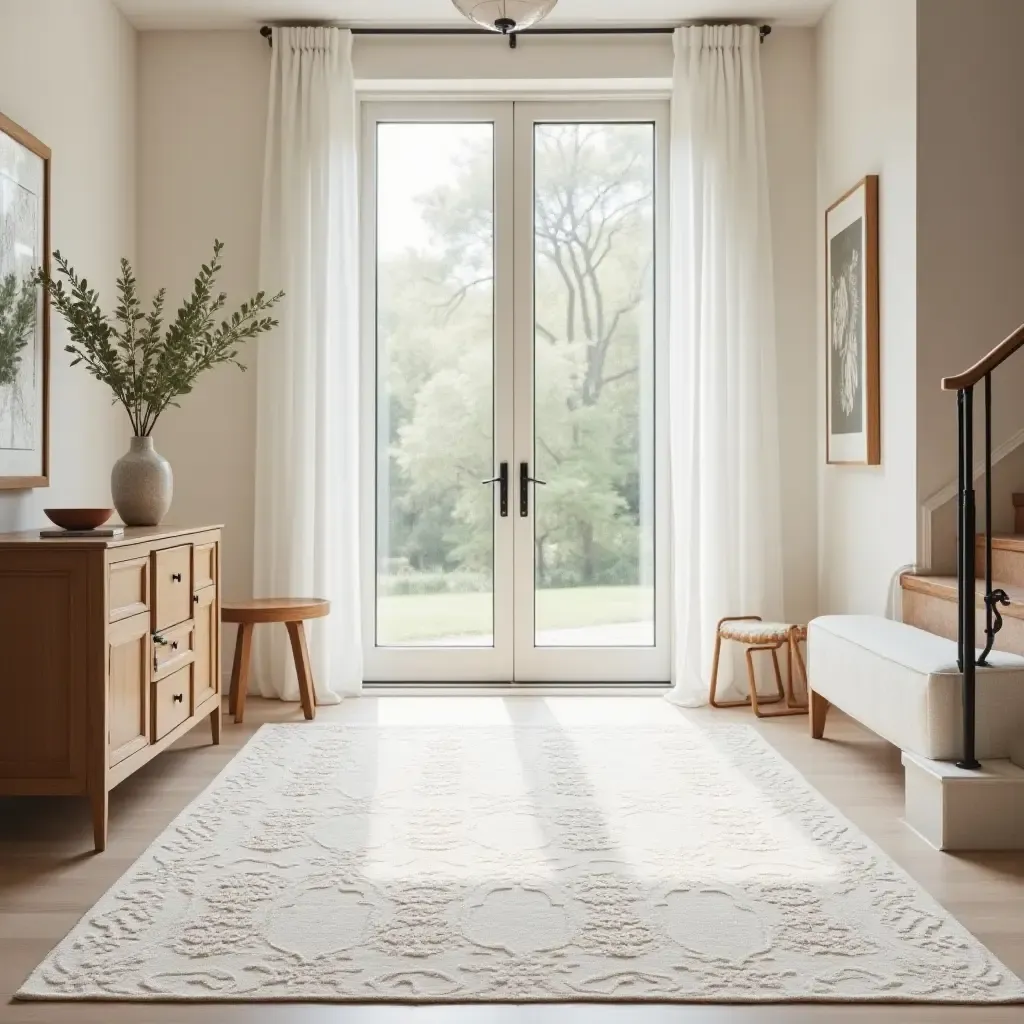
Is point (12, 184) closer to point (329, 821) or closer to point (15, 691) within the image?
point (15, 691)

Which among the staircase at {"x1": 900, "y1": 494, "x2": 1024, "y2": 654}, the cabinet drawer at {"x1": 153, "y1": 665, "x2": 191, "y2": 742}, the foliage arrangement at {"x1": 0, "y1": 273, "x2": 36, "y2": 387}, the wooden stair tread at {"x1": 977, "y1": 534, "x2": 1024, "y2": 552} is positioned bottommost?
the cabinet drawer at {"x1": 153, "y1": 665, "x2": 191, "y2": 742}

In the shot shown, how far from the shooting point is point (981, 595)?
3.53 metres

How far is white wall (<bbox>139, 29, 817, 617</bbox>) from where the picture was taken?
5.05m

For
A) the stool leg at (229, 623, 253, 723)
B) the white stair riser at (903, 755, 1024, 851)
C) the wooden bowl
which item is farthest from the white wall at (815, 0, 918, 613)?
the wooden bowl

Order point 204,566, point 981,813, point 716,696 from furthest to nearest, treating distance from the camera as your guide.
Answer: point 716,696 < point 204,566 < point 981,813

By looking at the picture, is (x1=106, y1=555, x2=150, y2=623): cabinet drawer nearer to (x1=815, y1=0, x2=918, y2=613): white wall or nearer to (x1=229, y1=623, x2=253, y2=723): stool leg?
(x1=229, y1=623, x2=253, y2=723): stool leg

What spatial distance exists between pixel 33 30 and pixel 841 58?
3169 millimetres

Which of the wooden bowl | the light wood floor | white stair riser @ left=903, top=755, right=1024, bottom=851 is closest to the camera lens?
the light wood floor

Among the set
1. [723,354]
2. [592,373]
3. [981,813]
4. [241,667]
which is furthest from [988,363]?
[241,667]

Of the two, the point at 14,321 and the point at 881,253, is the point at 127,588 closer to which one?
the point at 14,321

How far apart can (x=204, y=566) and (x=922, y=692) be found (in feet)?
7.86

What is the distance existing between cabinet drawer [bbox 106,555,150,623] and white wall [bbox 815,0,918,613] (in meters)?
2.61

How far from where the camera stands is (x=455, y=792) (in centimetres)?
349

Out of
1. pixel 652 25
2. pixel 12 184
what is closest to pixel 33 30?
pixel 12 184
